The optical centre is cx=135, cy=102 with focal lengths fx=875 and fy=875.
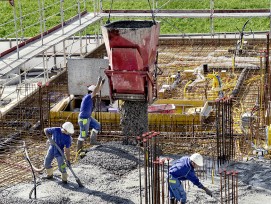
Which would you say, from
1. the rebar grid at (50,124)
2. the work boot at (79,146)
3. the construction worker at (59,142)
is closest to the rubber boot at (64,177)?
the construction worker at (59,142)

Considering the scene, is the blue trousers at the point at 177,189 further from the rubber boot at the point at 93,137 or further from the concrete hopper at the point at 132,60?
the rubber boot at the point at 93,137

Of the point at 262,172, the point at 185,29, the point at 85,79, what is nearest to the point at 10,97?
the point at 85,79

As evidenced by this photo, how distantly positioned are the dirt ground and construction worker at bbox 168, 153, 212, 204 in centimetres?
87

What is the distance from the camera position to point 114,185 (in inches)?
682

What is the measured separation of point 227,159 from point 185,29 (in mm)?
18695

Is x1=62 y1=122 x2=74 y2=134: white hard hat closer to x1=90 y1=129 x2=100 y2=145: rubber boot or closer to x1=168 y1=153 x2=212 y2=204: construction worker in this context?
x1=168 y1=153 x2=212 y2=204: construction worker

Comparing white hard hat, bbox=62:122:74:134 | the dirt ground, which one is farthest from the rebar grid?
white hard hat, bbox=62:122:74:134

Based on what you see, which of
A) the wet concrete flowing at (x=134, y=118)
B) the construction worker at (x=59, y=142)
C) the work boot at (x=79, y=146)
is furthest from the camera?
the wet concrete flowing at (x=134, y=118)

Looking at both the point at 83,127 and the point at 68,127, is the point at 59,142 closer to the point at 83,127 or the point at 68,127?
the point at 68,127

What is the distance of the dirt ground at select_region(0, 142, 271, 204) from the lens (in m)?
16.6

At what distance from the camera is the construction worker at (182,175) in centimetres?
1548

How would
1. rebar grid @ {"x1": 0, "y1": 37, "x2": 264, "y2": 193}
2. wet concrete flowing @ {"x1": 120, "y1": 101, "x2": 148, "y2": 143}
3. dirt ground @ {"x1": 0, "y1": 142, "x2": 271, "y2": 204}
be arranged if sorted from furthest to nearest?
wet concrete flowing @ {"x1": 120, "y1": 101, "x2": 148, "y2": 143}
rebar grid @ {"x1": 0, "y1": 37, "x2": 264, "y2": 193}
dirt ground @ {"x1": 0, "y1": 142, "x2": 271, "y2": 204}

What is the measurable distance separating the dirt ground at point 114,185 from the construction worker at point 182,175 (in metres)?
0.87

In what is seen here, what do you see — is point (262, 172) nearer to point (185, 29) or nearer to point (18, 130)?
point (18, 130)
